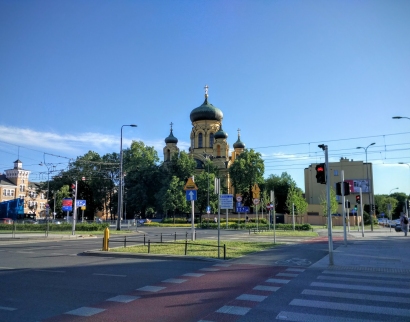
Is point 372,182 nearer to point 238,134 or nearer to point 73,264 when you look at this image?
point 238,134

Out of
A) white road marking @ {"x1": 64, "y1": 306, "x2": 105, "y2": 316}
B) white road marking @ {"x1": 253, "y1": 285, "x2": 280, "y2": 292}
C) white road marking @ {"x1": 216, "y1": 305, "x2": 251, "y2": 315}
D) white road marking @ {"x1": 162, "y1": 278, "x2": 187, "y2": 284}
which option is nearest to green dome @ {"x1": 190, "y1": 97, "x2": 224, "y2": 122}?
white road marking @ {"x1": 162, "y1": 278, "x2": 187, "y2": 284}

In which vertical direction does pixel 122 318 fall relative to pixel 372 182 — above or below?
below

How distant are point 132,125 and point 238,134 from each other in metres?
54.6

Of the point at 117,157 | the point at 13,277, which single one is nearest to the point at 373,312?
the point at 13,277

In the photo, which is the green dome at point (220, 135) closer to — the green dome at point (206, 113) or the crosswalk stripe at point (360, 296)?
the green dome at point (206, 113)

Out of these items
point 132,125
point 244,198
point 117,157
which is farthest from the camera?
point 117,157

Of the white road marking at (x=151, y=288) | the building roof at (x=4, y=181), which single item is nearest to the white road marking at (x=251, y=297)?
the white road marking at (x=151, y=288)

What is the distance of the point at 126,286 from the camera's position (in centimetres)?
966

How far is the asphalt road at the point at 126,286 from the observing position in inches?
281

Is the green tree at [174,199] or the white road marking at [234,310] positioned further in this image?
the green tree at [174,199]

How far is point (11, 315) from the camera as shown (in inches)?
273

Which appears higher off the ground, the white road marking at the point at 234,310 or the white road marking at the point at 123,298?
the white road marking at the point at 234,310

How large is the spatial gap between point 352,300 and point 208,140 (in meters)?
73.5

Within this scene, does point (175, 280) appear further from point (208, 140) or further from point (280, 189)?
point (280, 189)
